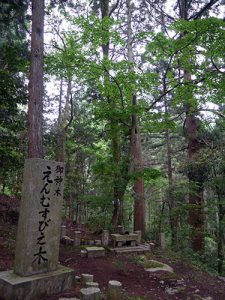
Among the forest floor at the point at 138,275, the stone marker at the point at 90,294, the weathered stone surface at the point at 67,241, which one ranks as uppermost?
the weathered stone surface at the point at 67,241

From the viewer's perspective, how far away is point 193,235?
10.1 metres

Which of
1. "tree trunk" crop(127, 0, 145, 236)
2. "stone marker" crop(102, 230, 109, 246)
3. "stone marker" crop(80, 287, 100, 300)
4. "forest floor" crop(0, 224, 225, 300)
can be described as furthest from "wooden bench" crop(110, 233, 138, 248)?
"stone marker" crop(80, 287, 100, 300)

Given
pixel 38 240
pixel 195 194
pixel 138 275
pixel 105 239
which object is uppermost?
pixel 195 194

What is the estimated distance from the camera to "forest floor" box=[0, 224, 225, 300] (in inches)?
217

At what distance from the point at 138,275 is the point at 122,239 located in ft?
6.06

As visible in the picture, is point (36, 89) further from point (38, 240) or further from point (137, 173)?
point (38, 240)

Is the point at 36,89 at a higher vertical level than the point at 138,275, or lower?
higher

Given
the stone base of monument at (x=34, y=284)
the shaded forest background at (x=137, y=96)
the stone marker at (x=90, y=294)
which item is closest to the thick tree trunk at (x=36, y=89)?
the shaded forest background at (x=137, y=96)

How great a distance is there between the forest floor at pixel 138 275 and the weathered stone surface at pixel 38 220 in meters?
0.61

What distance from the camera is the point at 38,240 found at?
14.1ft

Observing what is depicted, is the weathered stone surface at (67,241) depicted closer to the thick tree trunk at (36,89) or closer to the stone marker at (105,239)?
the stone marker at (105,239)

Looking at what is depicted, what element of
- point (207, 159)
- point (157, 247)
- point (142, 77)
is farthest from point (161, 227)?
point (142, 77)

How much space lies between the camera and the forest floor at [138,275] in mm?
5504

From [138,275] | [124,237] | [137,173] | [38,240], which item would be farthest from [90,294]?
[137,173]
